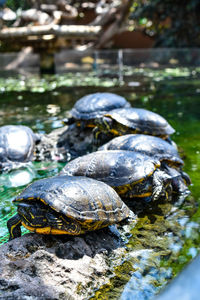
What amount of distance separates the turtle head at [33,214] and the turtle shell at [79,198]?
0.04 m

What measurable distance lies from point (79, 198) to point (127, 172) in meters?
0.82

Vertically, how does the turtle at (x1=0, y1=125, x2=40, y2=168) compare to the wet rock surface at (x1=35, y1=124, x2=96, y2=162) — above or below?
above

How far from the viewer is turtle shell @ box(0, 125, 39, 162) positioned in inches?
180

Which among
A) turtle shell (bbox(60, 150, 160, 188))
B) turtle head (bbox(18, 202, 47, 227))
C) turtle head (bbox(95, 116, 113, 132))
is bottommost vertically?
turtle head (bbox(95, 116, 113, 132))

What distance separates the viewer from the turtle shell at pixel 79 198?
2270mm

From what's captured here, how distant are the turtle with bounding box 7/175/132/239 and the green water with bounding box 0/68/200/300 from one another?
307 mm

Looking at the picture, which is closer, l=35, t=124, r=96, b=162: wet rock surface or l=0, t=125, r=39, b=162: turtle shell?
l=0, t=125, r=39, b=162: turtle shell

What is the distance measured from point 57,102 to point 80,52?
31.2ft

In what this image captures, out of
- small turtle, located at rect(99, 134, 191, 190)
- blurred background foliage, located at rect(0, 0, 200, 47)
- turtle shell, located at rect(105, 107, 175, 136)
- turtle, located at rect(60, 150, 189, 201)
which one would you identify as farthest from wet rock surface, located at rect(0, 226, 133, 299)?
blurred background foliage, located at rect(0, 0, 200, 47)

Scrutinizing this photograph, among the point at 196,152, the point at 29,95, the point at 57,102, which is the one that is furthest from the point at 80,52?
the point at 196,152

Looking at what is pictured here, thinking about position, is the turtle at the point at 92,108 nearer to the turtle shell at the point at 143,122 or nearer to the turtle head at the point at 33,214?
the turtle shell at the point at 143,122

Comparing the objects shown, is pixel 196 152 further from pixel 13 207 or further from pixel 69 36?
pixel 69 36

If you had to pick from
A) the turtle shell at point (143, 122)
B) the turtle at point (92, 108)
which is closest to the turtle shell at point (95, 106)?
the turtle at point (92, 108)

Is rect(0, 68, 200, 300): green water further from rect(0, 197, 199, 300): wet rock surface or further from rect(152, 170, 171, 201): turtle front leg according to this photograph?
rect(152, 170, 171, 201): turtle front leg
